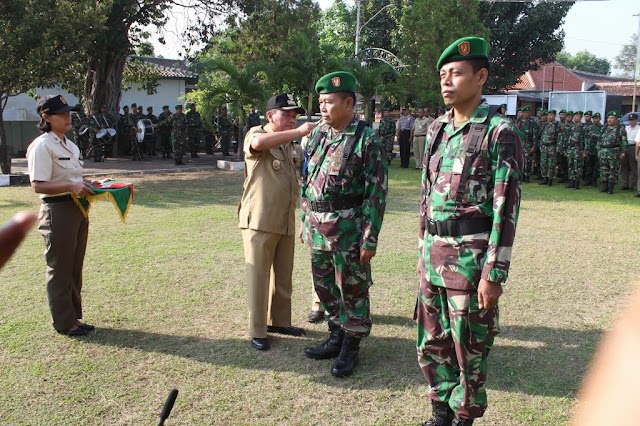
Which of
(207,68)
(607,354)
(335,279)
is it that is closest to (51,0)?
(207,68)

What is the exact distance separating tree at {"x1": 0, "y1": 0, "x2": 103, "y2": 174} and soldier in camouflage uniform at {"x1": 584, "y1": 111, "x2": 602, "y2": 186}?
11.5 metres

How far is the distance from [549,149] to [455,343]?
12461mm

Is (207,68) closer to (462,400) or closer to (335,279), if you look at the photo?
(335,279)

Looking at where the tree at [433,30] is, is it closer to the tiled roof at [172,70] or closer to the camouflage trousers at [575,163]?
the camouflage trousers at [575,163]

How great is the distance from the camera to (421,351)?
330 centimetres

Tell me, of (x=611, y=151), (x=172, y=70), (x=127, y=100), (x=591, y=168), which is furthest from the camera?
(x=172, y=70)

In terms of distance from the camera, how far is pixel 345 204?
13.2 ft

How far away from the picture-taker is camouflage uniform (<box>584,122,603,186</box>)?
13.7 metres

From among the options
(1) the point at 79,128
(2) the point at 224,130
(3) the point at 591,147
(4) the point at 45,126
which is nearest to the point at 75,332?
(4) the point at 45,126

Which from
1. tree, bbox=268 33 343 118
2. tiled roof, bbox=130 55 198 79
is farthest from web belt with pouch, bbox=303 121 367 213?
tiled roof, bbox=130 55 198 79

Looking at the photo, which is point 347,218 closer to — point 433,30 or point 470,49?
point 470,49

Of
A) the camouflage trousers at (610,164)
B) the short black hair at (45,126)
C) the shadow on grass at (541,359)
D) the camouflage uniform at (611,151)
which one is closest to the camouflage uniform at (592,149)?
the camouflage uniform at (611,151)

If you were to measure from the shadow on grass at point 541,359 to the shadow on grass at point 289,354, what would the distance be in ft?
2.01

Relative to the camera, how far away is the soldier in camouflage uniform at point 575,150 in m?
13.7
